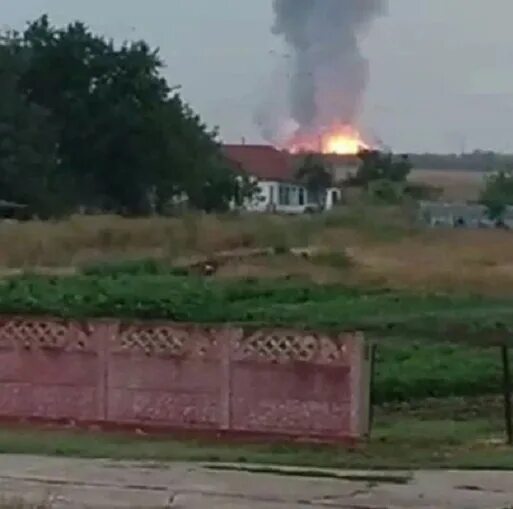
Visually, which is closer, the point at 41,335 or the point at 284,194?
the point at 41,335

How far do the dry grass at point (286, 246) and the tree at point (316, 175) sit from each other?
180 ft

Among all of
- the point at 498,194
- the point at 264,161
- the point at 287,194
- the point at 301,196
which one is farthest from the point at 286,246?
the point at 264,161

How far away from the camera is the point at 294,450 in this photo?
14609 millimetres

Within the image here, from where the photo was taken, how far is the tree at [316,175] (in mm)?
118375

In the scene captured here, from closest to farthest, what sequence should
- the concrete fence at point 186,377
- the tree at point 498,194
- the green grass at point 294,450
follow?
the green grass at point 294,450, the concrete fence at point 186,377, the tree at point 498,194

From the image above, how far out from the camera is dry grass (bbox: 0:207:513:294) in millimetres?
45062

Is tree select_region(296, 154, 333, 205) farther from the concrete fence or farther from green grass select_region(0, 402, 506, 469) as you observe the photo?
green grass select_region(0, 402, 506, 469)

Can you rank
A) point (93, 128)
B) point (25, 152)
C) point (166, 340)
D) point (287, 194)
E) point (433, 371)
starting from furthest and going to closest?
1. point (287, 194)
2. point (93, 128)
3. point (25, 152)
4. point (433, 371)
5. point (166, 340)

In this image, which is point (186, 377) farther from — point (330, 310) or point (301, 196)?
point (301, 196)

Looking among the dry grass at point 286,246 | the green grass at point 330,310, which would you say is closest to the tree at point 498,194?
the dry grass at point 286,246

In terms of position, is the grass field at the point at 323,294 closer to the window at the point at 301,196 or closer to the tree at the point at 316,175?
the tree at the point at 316,175

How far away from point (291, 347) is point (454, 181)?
157m

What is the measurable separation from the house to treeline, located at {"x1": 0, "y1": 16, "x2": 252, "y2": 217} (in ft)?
95.6

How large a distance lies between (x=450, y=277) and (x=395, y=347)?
18128mm
